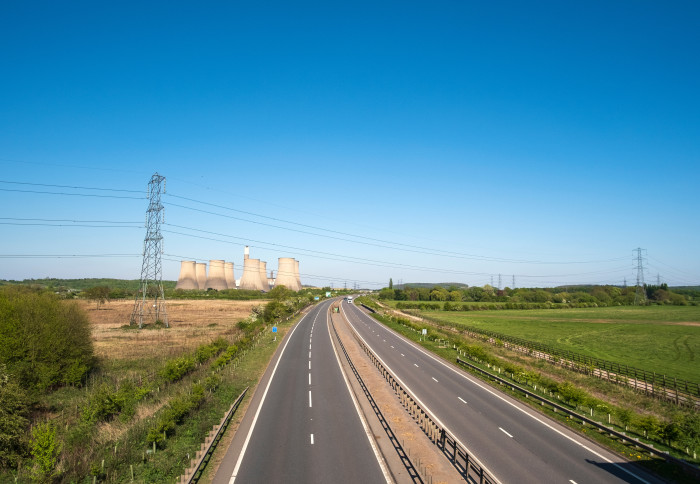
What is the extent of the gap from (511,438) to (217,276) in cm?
16379

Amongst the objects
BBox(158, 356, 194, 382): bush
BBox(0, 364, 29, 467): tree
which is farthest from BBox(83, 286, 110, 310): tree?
BBox(0, 364, 29, 467): tree

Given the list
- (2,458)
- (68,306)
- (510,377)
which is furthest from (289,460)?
(68,306)

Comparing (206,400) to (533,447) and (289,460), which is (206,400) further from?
(533,447)

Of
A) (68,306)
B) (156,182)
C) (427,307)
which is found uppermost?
(156,182)

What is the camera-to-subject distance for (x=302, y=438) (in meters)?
18.5

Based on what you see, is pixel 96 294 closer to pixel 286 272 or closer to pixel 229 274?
pixel 229 274

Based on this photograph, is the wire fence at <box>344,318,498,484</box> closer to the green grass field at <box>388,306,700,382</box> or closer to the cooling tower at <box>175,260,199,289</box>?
the green grass field at <box>388,306,700,382</box>

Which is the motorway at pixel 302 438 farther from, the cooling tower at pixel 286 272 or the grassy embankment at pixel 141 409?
the cooling tower at pixel 286 272

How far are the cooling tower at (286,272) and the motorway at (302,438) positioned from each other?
115 m

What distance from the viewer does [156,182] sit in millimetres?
57000

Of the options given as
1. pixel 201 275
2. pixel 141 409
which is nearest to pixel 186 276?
pixel 201 275

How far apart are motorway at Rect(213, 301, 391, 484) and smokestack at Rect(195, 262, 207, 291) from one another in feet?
481

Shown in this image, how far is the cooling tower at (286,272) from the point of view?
146700 mm

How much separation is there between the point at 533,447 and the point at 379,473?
808 cm
